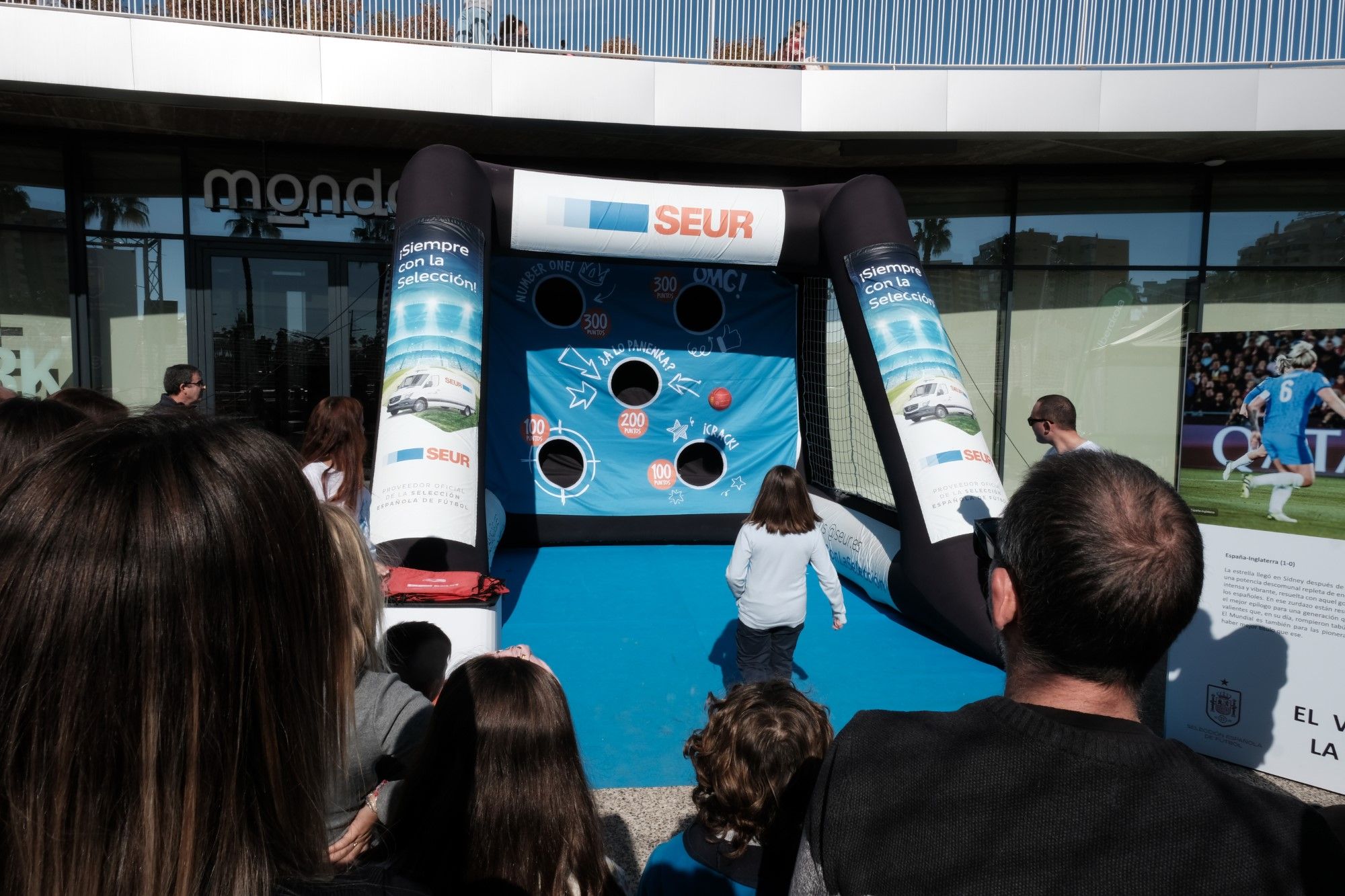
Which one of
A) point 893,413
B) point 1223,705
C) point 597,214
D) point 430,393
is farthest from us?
point 597,214

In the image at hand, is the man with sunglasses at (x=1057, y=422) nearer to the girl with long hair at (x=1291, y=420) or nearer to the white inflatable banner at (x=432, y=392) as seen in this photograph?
the girl with long hair at (x=1291, y=420)

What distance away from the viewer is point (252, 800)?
72 cm

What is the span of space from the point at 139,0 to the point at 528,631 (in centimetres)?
602

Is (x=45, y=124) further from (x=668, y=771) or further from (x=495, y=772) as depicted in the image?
(x=495, y=772)

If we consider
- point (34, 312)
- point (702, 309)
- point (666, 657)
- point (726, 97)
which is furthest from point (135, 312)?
point (666, 657)

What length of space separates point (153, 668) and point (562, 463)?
25.4ft

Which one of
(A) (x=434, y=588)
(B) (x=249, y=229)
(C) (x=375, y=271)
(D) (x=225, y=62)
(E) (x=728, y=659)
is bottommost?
(E) (x=728, y=659)

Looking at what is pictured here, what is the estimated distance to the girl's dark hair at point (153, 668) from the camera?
634 mm

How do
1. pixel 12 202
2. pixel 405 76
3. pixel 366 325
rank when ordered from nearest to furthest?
pixel 405 76
pixel 12 202
pixel 366 325

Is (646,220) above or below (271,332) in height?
above

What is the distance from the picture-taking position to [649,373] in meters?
8.40

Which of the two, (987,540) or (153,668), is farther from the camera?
(987,540)

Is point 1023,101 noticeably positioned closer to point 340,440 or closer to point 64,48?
point 340,440

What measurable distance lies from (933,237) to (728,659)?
588 cm
